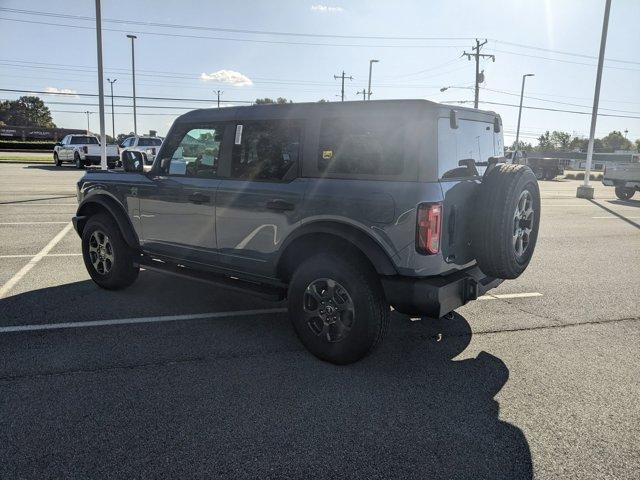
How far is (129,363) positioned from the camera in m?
3.68

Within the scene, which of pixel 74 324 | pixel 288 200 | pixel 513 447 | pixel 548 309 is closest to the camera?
pixel 513 447

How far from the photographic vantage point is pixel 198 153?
4656 mm

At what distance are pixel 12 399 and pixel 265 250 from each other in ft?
6.65

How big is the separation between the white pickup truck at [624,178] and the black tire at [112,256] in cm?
1860

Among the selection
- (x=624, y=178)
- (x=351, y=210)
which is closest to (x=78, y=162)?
(x=624, y=178)

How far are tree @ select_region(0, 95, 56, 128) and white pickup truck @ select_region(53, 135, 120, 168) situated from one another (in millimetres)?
104215

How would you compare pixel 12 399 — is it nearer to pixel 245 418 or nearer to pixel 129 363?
pixel 129 363

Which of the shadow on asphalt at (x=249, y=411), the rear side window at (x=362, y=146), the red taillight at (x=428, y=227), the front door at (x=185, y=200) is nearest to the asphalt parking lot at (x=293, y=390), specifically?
the shadow on asphalt at (x=249, y=411)

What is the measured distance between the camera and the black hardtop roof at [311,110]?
3.44 metres

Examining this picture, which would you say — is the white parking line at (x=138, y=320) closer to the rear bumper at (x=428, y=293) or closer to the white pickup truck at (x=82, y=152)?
the rear bumper at (x=428, y=293)

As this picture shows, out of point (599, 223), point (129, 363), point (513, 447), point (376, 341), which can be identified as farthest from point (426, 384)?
point (599, 223)

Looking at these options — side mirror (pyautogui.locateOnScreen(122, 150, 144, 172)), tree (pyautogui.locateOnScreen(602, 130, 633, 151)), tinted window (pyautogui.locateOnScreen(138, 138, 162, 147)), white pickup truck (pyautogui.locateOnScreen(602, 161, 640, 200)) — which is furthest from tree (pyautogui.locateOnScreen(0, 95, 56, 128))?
tree (pyautogui.locateOnScreen(602, 130, 633, 151))

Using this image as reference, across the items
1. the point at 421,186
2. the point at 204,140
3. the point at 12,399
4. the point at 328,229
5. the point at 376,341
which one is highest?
the point at 204,140

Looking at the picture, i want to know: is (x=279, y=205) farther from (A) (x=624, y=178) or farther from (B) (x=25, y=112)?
(B) (x=25, y=112)
